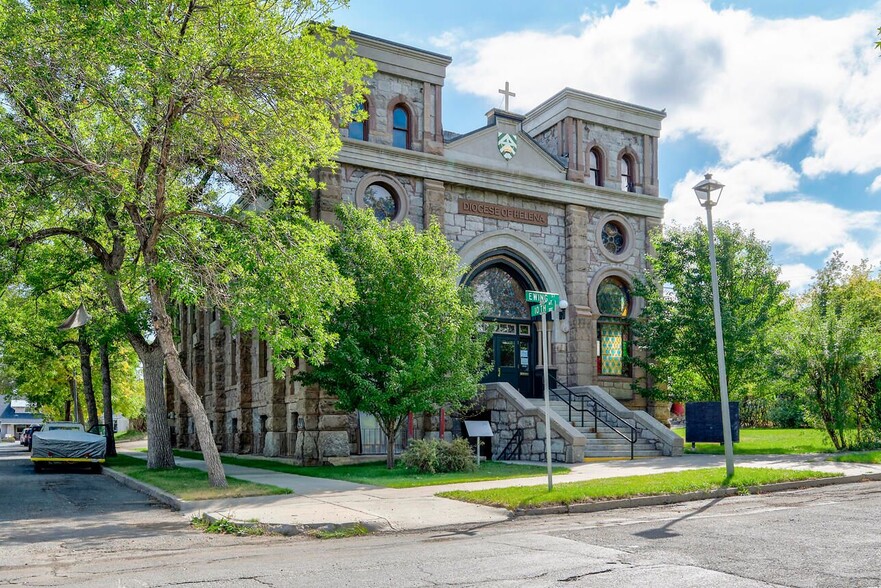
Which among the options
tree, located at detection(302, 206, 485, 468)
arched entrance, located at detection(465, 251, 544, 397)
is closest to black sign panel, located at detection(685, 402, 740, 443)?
arched entrance, located at detection(465, 251, 544, 397)

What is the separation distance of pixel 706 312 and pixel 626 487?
1119 cm

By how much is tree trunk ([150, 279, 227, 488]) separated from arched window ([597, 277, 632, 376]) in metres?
14.3

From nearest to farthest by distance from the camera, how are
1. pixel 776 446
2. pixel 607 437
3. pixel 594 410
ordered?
pixel 607 437, pixel 594 410, pixel 776 446

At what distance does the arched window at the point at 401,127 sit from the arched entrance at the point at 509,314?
4.22 meters

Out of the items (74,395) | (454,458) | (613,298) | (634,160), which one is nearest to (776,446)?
(613,298)

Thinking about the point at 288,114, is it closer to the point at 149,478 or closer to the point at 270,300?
the point at 270,300

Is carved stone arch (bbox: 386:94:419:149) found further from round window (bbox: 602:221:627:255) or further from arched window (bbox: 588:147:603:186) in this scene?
round window (bbox: 602:221:627:255)

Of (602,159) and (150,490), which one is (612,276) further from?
(150,490)

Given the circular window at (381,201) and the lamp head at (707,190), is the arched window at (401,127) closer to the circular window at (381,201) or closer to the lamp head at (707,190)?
the circular window at (381,201)

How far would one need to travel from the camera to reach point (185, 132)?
14508 mm

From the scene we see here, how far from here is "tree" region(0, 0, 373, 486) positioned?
13.2 meters

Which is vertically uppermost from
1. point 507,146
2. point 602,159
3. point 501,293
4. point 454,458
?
point 602,159

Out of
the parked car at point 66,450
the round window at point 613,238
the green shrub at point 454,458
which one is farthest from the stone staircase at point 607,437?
the parked car at point 66,450

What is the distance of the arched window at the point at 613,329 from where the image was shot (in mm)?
25641
